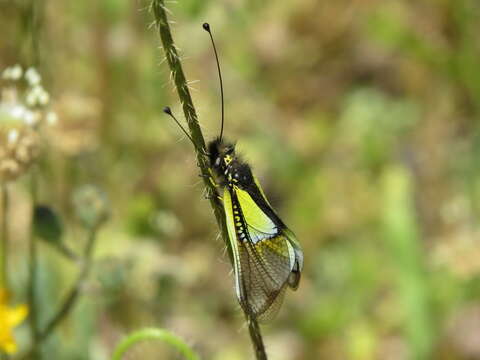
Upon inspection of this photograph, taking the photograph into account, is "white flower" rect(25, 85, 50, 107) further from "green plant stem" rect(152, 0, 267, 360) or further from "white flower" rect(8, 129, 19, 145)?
"green plant stem" rect(152, 0, 267, 360)

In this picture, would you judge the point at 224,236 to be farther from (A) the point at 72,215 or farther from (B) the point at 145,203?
(A) the point at 72,215

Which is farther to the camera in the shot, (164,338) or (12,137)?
(12,137)

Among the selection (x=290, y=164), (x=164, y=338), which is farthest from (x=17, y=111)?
(x=290, y=164)

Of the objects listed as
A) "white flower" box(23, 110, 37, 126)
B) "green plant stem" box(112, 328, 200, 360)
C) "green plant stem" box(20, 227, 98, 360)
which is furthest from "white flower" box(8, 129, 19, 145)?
"green plant stem" box(112, 328, 200, 360)

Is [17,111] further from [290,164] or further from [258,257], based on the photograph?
[290,164]

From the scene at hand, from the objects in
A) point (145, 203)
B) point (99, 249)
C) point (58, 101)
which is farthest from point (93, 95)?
point (145, 203)

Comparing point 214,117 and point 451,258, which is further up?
point 214,117
